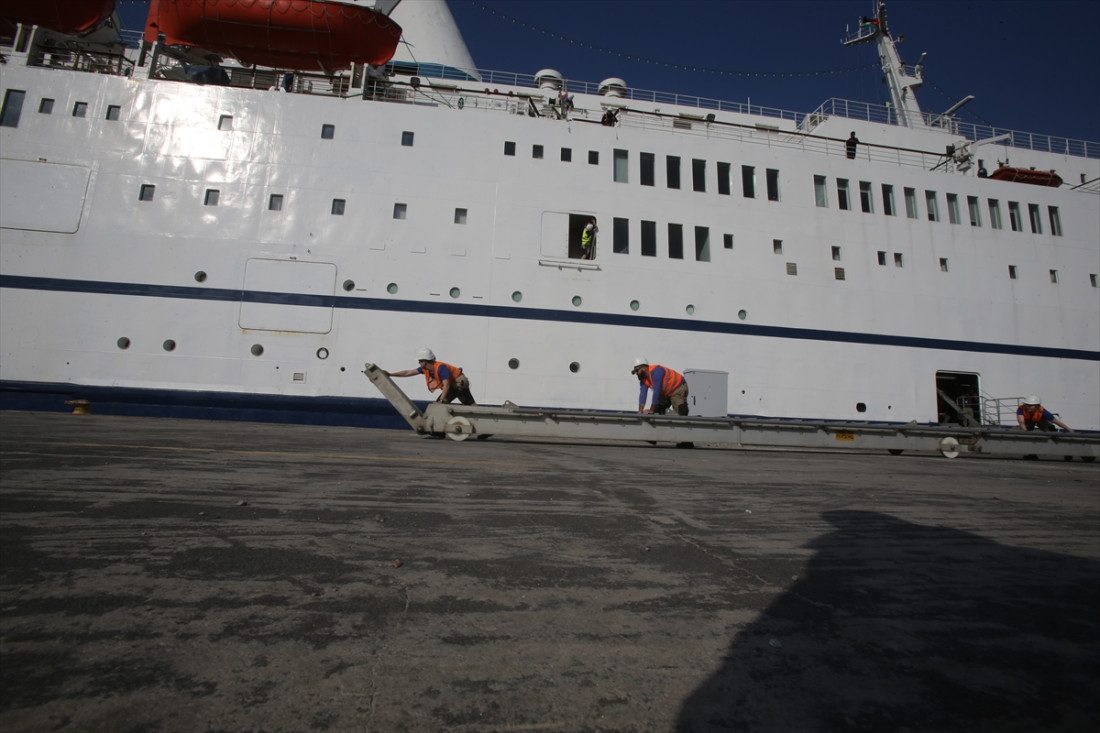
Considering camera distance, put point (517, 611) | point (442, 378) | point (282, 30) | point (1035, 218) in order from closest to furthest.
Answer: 1. point (517, 611)
2. point (442, 378)
3. point (282, 30)
4. point (1035, 218)

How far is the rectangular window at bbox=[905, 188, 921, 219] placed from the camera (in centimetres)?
1235

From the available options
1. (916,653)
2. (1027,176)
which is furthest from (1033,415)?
(916,653)

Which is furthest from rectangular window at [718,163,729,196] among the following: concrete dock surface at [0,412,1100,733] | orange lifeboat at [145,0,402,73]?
concrete dock surface at [0,412,1100,733]

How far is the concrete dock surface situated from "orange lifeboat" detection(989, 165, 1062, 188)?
51.3 ft

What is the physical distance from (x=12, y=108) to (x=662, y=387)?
13.9 m

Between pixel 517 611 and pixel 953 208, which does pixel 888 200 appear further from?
pixel 517 611

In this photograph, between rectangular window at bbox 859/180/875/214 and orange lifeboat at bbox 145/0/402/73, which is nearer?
orange lifeboat at bbox 145/0/402/73

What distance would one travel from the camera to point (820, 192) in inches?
471

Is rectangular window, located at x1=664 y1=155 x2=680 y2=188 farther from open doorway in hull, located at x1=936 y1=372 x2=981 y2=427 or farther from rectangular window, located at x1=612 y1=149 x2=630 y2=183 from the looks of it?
open doorway in hull, located at x1=936 y1=372 x2=981 y2=427

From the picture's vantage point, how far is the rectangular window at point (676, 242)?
11.0 m

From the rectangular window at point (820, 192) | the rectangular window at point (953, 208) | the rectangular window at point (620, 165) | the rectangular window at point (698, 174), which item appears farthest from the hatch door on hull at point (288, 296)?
the rectangular window at point (953, 208)

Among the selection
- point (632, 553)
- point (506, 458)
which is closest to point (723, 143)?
point (506, 458)

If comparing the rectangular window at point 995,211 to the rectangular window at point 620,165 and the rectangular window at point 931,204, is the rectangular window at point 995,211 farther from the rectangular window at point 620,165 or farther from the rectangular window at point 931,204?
the rectangular window at point 620,165

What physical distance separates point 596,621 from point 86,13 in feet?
54.4
